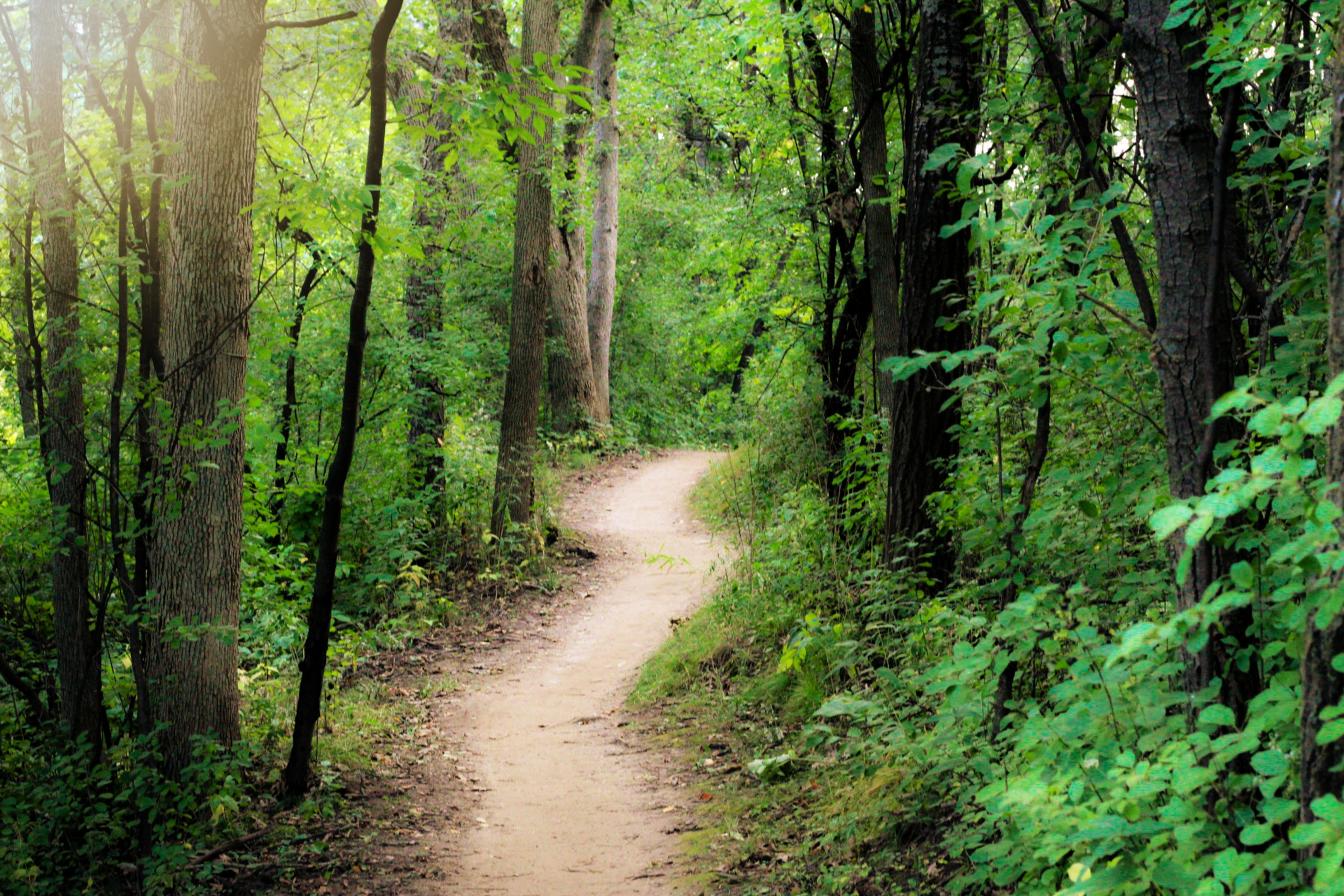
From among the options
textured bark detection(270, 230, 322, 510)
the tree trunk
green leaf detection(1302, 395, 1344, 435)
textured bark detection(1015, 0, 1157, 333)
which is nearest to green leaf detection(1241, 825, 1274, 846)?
green leaf detection(1302, 395, 1344, 435)

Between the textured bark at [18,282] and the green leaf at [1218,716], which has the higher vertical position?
the textured bark at [18,282]

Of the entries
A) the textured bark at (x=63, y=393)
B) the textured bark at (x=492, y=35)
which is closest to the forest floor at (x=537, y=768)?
the textured bark at (x=63, y=393)

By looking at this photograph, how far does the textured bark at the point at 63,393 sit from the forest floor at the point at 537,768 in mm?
1826

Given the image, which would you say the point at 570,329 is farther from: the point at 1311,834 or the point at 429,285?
the point at 1311,834

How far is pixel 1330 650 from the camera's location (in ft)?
6.40

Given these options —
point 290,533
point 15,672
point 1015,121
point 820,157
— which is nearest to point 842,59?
point 820,157

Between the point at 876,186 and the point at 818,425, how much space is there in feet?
9.54

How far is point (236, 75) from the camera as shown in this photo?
5684 mm

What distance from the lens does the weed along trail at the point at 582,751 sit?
4906mm

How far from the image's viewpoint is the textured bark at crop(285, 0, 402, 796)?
535cm

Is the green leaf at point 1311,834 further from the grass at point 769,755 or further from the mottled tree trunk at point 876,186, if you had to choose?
the mottled tree trunk at point 876,186

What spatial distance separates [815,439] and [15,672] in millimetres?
7266

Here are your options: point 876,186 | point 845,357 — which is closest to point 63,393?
point 876,186

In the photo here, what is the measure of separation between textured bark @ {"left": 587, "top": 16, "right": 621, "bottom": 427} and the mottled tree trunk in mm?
11353
